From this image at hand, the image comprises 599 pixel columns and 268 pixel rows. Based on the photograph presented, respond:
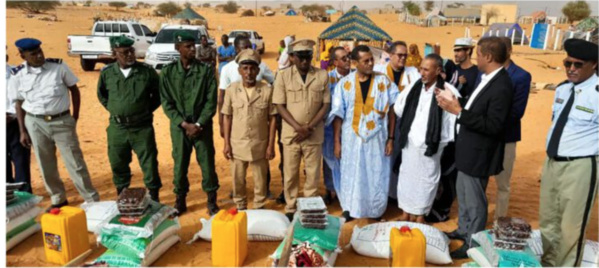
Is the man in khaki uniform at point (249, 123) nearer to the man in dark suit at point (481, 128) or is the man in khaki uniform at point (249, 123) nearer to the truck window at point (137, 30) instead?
the man in dark suit at point (481, 128)

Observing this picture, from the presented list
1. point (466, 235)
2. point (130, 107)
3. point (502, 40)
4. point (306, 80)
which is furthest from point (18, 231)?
point (502, 40)

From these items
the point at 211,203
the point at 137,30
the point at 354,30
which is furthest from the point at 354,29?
the point at 211,203

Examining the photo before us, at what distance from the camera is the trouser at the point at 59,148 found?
13.8 feet

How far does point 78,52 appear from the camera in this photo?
14.1 meters

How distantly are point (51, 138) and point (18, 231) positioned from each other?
1.02 m

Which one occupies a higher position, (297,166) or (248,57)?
(248,57)

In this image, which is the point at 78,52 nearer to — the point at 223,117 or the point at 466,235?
the point at 223,117

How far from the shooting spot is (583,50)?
2824mm

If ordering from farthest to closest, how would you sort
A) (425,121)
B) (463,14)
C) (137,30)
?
(463,14)
(137,30)
(425,121)

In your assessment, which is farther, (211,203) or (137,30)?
(137,30)

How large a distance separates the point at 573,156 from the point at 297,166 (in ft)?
7.98

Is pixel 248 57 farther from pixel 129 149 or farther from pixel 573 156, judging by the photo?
pixel 573 156

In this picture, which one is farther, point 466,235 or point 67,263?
point 466,235

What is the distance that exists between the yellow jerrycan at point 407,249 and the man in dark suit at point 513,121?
152 cm
